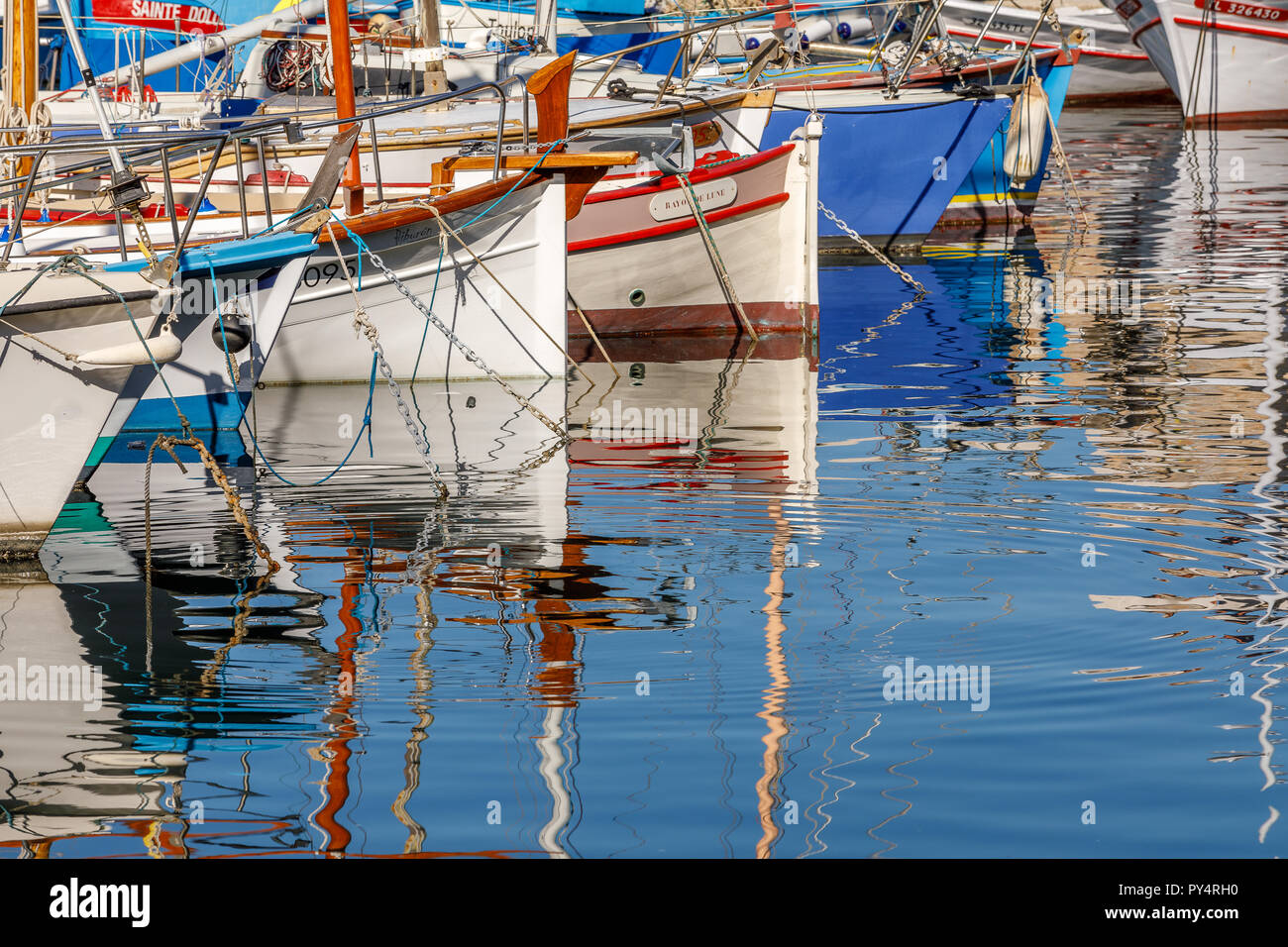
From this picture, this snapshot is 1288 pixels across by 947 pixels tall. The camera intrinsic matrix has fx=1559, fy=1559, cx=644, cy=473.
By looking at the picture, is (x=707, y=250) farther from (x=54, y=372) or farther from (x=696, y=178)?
(x=54, y=372)

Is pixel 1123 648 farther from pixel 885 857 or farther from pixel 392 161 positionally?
pixel 392 161

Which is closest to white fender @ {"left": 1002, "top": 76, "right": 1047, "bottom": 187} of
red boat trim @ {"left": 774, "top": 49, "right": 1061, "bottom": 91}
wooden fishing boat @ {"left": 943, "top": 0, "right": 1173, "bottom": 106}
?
red boat trim @ {"left": 774, "top": 49, "right": 1061, "bottom": 91}

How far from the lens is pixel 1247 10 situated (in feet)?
110

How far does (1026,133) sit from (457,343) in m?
12.0

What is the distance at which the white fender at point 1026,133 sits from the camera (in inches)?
798

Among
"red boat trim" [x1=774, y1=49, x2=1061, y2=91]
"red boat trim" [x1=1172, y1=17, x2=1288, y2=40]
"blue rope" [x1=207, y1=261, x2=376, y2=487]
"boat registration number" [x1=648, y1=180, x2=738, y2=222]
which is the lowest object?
"blue rope" [x1=207, y1=261, x2=376, y2=487]

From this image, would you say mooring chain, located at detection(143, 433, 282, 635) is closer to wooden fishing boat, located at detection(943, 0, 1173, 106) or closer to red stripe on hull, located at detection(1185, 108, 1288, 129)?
red stripe on hull, located at detection(1185, 108, 1288, 129)

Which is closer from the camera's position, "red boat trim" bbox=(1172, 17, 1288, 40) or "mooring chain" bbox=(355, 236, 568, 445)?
"mooring chain" bbox=(355, 236, 568, 445)

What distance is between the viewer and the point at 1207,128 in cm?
3550

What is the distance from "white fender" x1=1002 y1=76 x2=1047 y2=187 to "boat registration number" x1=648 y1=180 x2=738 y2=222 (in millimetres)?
7801

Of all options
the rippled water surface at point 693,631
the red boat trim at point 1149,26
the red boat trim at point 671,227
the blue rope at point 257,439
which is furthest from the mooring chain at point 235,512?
the red boat trim at point 1149,26

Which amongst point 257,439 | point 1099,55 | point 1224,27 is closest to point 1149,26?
point 1224,27

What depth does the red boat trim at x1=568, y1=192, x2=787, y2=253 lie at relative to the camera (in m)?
14.1

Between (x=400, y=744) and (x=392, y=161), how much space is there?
36.0 ft
